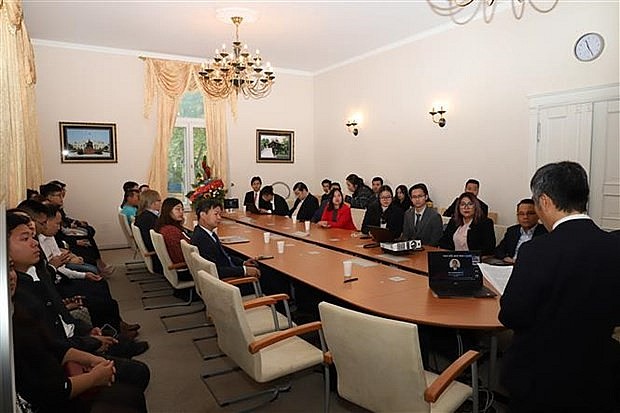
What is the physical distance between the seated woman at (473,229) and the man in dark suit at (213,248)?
6.93ft

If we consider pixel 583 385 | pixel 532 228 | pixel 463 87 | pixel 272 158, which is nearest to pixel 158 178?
pixel 272 158

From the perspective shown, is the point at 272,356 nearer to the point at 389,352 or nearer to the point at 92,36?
the point at 389,352

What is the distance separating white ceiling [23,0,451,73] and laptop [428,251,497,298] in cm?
441

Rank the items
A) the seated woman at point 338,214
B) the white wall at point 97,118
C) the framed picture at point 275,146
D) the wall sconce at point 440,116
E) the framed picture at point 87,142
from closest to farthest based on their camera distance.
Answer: the seated woman at point 338,214 → the wall sconce at point 440,116 → the white wall at point 97,118 → the framed picture at point 87,142 → the framed picture at point 275,146

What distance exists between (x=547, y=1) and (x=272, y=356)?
5.56 m

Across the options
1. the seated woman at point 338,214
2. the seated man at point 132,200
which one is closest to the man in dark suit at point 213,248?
the seated woman at point 338,214

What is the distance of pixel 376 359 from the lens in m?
1.96

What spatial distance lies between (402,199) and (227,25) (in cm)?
405

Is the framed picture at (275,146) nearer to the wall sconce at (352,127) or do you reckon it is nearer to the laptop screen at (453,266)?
the wall sconce at (352,127)

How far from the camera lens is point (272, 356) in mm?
2598

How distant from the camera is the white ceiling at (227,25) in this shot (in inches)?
242

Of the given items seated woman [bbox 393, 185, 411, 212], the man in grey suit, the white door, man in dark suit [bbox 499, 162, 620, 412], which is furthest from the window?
man in dark suit [bbox 499, 162, 620, 412]

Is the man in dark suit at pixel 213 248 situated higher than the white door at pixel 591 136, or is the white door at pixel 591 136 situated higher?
the white door at pixel 591 136

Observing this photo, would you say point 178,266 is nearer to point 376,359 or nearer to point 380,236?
point 380,236
